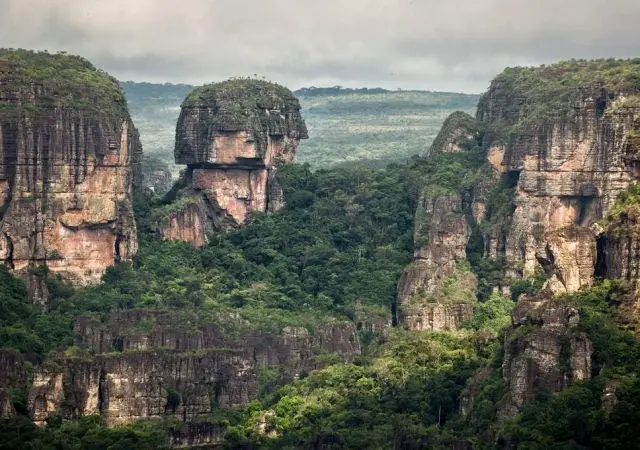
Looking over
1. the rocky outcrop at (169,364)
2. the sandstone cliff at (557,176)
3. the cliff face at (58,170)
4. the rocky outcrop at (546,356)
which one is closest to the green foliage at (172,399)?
the rocky outcrop at (169,364)

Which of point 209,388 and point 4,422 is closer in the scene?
point 4,422

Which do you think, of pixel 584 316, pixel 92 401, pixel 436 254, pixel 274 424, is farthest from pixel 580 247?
pixel 436 254

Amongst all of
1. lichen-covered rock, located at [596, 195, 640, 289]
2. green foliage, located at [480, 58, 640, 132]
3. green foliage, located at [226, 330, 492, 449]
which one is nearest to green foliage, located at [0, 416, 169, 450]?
green foliage, located at [226, 330, 492, 449]

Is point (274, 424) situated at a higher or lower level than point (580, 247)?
lower

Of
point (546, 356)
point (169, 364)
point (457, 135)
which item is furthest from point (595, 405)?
point (457, 135)

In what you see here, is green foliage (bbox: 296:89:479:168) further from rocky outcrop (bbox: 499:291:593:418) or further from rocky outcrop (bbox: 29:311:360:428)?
rocky outcrop (bbox: 499:291:593:418)

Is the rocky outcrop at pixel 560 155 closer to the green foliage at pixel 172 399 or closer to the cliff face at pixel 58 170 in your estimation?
the cliff face at pixel 58 170

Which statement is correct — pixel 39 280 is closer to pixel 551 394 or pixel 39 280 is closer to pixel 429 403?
pixel 429 403

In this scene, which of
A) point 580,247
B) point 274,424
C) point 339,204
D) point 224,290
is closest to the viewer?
point 580,247
